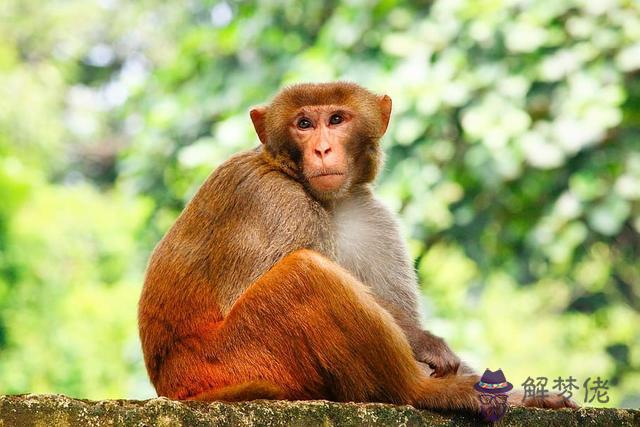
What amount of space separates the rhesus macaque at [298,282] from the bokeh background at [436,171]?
3596 mm

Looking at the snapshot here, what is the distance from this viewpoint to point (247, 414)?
3389 millimetres

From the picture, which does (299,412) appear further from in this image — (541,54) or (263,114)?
(541,54)

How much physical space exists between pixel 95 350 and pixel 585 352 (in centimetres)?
742

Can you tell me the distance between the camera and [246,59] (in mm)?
10227

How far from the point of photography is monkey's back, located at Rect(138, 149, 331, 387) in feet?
14.0

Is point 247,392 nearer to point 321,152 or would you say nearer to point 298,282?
point 298,282

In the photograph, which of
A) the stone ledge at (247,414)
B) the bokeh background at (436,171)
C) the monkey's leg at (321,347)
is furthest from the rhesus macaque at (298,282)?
the bokeh background at (436,171)

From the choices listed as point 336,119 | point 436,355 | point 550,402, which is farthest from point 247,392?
point 336,119

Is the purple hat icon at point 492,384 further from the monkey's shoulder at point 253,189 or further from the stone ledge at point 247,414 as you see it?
the monkey's shoulder at point 253,189

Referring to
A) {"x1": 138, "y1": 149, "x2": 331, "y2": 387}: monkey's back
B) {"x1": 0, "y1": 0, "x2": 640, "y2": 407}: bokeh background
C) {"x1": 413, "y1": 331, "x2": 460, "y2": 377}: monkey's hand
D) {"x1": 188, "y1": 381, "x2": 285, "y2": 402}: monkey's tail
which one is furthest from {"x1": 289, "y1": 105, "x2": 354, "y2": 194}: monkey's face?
{"x1": 0, "y1": 0, "x2": 640, "y2": 407}: bokeh background

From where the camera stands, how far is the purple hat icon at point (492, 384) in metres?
4.00

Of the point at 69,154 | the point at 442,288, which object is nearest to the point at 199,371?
the point at 442,288

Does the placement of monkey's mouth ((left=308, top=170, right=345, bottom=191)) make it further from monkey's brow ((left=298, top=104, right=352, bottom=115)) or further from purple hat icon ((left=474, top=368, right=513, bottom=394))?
purple hat icon ((left=474, top=368, right=513, bottom=394))

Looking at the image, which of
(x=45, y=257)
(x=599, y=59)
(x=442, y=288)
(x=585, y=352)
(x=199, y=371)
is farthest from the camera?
(x=585, y=352)
